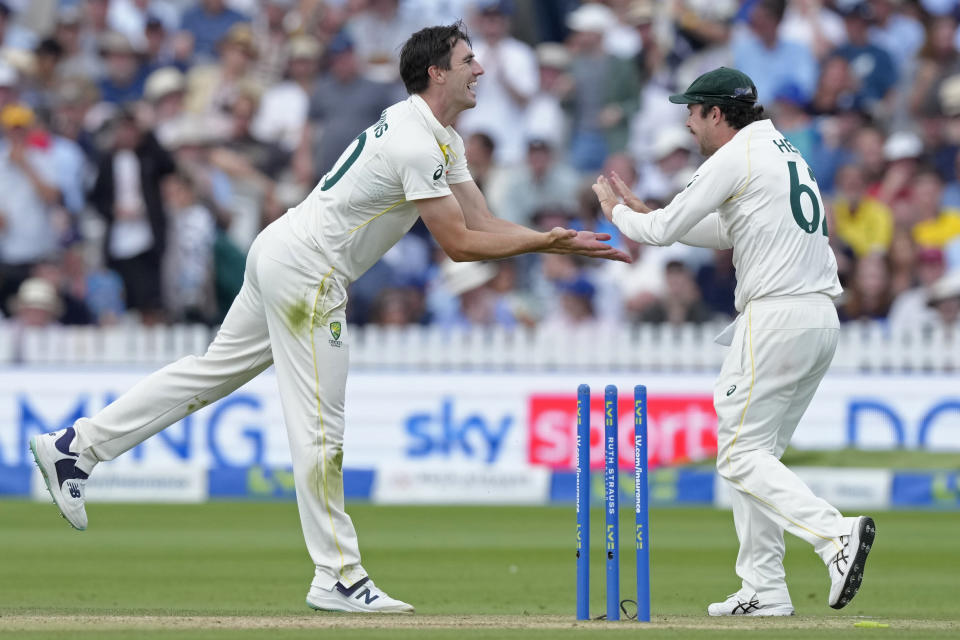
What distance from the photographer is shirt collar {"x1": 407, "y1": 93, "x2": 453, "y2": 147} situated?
6148 millimetres

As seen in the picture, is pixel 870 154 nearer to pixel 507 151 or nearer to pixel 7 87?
pixel 507 151

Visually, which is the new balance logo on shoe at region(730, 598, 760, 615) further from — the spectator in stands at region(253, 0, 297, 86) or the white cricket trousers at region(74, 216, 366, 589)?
the spectator in stands at region(253, 0, 297, 86)

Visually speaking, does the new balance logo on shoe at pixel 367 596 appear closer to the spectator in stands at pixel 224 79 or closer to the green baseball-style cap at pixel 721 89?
the green baseball-style cap at pixel 721 89

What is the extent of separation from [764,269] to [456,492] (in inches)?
260

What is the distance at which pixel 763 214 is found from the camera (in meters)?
6.17

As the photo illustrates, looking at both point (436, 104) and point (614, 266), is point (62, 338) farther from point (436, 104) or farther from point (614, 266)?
point (436, 104)

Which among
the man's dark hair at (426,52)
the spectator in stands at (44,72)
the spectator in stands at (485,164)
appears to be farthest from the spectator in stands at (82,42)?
the man's dark hair at (426,52)

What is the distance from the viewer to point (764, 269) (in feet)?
20.3

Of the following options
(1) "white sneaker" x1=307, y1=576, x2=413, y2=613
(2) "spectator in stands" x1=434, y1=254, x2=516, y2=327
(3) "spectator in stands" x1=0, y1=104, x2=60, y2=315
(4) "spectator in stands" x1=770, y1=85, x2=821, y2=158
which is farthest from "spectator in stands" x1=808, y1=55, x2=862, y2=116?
(1) "white sneaker" x1=307, y1=576, x2=413, y2=613

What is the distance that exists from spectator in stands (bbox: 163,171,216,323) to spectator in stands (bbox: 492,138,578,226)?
233cm

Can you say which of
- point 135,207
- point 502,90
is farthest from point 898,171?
point 135,207

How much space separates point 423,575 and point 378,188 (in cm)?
265

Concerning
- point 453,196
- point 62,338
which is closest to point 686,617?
point 453,196

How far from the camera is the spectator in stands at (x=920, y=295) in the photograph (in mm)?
12562
